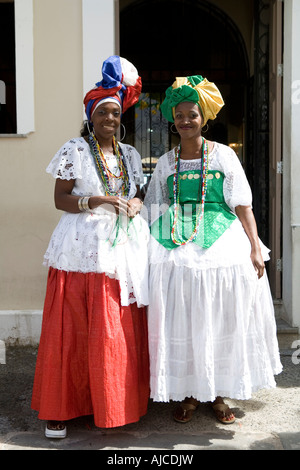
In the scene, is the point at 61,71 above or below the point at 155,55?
below

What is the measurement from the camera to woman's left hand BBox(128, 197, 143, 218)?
2924mm

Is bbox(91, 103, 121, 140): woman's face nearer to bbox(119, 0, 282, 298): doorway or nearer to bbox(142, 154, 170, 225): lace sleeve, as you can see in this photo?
bbox(142, 154, 170, 225): lace sleeve

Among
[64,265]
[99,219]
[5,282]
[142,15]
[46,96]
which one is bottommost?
[5,282]

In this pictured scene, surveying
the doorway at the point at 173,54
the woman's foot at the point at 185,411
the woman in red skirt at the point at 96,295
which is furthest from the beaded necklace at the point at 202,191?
the doorway at the point at 173,54

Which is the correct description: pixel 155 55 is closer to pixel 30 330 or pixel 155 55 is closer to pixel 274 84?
pixel 274 84

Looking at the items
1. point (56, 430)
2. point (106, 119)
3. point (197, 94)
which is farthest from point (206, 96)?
point (56, 430)

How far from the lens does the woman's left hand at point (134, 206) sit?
2924 mm

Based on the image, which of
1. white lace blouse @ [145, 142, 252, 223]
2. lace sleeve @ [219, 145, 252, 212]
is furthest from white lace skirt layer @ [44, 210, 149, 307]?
lace sleeve @ [219, 145, 252, 212]

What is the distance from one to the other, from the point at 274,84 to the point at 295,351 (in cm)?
254

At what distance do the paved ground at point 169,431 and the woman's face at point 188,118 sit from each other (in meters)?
1.81

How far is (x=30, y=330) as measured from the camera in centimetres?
449

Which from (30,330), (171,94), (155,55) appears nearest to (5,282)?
(30,330)

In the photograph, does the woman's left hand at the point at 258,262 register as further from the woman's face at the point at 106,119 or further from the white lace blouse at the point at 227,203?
the woman's face at the point at 106,119
